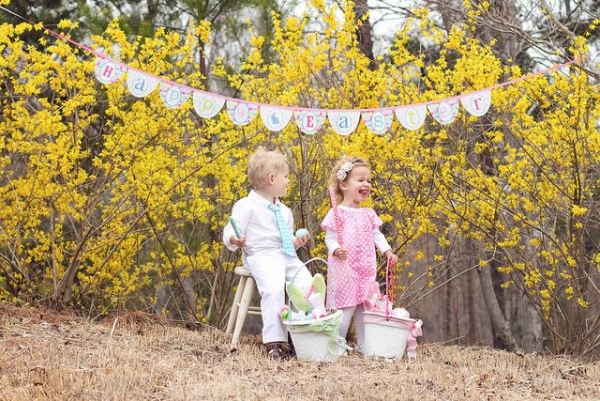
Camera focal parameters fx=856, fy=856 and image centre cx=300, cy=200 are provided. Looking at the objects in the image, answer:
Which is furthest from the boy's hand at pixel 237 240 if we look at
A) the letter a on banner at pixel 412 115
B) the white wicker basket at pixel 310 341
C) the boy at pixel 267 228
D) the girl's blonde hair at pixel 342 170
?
the letter a on banner at pixel 412 115

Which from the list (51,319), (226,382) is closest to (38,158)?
(51,319)

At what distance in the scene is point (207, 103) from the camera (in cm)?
562

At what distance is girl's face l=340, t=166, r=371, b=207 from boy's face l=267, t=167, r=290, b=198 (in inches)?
16.1

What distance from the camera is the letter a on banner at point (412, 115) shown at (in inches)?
218

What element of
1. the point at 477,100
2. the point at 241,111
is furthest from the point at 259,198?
the point at 477,100

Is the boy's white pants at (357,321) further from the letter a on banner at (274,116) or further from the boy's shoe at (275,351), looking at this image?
the letter a on banner at (274,116)

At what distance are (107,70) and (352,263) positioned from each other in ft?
6.41

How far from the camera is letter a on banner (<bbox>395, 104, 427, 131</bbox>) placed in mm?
5527

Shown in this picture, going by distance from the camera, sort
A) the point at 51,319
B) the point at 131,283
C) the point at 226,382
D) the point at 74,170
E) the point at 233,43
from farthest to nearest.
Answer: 1. the point at 233,43
2. the point at 131,283
3. the point at 74,170
4. the point at 51,319
5. the point at 226,382

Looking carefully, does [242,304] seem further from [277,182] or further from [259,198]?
[277,182]

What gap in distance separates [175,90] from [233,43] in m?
6.47

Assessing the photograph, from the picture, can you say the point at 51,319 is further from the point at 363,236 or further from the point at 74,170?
the point at 363,236

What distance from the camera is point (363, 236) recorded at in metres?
5.18

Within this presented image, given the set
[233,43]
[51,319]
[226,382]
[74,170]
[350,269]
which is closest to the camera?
[226,382]
